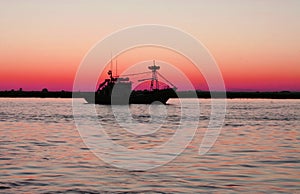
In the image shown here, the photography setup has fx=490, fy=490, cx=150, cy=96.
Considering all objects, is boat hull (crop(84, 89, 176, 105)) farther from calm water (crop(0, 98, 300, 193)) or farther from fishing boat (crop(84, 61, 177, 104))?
calm water (crop(0, 98, 300, 193))

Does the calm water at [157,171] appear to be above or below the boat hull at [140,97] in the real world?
below

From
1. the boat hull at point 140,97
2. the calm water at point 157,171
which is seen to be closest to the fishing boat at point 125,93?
the boat hull at point 140,97

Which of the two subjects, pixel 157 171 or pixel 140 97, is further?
pixel 140 97

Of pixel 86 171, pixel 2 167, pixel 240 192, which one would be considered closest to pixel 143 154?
pixel 86 171

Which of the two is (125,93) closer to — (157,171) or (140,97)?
(140,97)

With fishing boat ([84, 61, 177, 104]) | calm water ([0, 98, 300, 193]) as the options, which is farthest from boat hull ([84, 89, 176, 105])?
calm water ([0, 98, 300, 193])

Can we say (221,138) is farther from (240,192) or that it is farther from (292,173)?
(240,192)

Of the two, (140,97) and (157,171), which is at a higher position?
(140,97)

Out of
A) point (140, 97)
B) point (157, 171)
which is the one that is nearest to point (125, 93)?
point (140, 97)

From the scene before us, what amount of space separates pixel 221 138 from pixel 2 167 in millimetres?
24877

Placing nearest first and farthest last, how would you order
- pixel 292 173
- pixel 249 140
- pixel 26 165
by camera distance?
1. pixel 292 173
2. pixel 26 165
3. pixel 249 140

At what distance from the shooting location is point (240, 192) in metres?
20.2

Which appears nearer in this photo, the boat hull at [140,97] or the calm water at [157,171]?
the calm water at [157,171]

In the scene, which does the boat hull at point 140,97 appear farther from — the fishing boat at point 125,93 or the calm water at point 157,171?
the calm water at point 157,171
